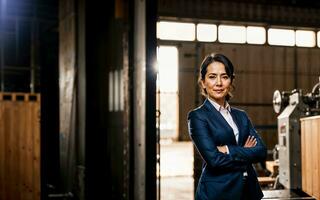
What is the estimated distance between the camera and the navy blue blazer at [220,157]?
2342mm

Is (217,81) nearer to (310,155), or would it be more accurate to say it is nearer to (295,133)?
(310,155)

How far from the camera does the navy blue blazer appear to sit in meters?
2.34

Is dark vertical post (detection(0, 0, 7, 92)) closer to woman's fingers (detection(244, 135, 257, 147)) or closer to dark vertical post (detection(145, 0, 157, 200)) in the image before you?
dark vertical post (detection(145, 0, 157, 200))

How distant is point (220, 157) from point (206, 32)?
28.1ft

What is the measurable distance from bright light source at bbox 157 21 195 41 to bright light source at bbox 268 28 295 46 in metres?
2.29

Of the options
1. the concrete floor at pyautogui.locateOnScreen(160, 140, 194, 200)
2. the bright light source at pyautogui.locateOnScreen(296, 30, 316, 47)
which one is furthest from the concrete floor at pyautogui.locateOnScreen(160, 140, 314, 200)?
the bright light source at pyautogui.locateOnScreen(296, 30, 316, 47)

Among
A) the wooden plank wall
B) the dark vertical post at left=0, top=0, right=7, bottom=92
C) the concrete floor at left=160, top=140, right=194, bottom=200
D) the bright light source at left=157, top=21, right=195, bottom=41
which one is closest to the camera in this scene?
the wooden plank wall

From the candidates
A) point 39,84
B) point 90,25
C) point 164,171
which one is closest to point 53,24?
point 39,84

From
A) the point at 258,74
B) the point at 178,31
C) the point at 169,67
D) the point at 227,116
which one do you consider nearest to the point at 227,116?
the point at 227,116

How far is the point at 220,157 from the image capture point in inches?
92.2

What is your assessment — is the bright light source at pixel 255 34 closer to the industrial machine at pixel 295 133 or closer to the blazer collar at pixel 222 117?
the industrial machine at pixel 295 133

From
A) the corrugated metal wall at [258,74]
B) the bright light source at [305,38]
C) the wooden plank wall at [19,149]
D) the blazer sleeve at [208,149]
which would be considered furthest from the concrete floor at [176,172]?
the blazer sleeve at [208,149]

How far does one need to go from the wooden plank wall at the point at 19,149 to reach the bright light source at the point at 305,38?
7908mm

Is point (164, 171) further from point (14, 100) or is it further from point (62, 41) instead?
point (62, 41)
